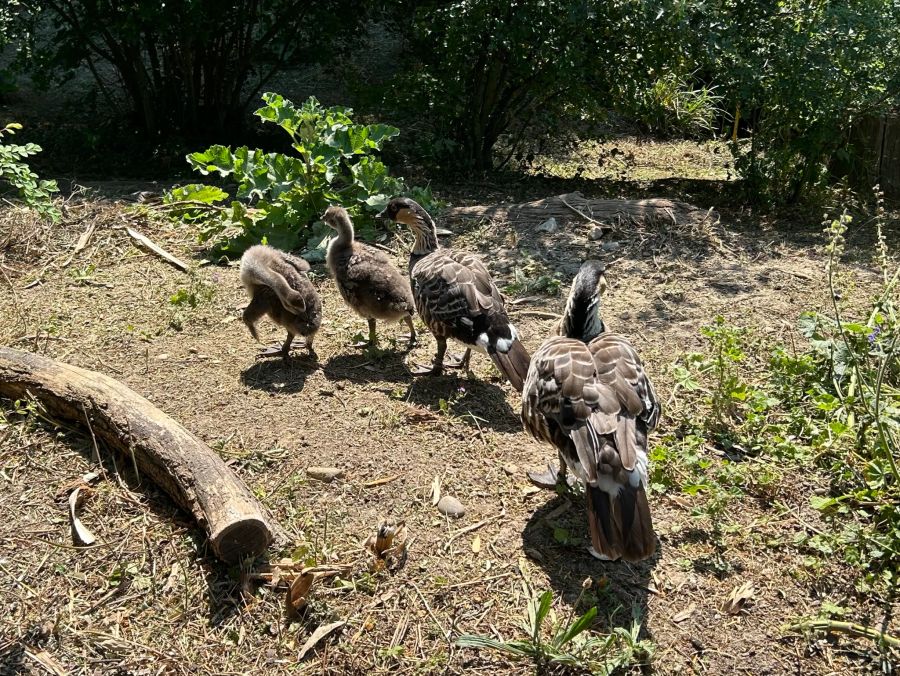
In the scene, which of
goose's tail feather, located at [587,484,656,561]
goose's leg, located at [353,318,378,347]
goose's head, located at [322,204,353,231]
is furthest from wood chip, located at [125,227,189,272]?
goose's tail feather, located at [587,484,656,561]

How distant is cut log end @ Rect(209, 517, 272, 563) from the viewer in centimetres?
420

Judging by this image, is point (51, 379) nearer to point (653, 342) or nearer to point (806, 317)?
point (653, 342)

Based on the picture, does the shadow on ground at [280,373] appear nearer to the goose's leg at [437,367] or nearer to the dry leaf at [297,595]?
the goose's leg at [437,367]

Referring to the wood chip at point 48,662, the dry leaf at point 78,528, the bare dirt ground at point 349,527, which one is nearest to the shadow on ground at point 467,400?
the bare dirt ground at point 349,527

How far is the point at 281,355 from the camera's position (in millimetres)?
6480

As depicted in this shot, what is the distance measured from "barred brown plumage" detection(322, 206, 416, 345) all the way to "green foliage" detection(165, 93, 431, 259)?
1311mm

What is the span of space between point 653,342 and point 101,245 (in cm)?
522

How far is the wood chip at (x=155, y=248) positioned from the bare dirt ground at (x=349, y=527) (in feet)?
2.63

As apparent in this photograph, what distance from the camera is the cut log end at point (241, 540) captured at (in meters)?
4.20

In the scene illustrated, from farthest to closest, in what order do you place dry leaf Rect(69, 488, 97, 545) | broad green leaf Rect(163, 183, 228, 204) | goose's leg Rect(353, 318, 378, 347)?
1. broad green leaf Rect(163, 183, 228, 204)
2. goose's leg Rect(353, 318, 378, 347)
3. dry leaf Rect(69, 488, 97, 545)

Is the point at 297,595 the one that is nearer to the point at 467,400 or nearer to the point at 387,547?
the point at 387,547

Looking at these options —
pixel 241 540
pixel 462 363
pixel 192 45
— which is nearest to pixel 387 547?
pixel 241 540

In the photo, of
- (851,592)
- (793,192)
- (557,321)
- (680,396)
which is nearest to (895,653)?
(851,592)

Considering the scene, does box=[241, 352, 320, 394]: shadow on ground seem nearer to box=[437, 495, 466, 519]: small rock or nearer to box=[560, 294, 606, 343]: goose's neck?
box=[437, 495, 466, 519]: small rock
